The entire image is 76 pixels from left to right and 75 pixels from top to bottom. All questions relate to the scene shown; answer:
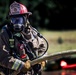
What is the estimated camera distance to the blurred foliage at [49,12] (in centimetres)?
1678

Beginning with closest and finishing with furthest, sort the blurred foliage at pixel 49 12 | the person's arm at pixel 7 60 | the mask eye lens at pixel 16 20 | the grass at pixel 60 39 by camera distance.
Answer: the person's arm at pixel 7 60 < the mask eye lens at pixel 16 20 < the grass at pixel 60 39 < the blurred foliage at pixel 49 12

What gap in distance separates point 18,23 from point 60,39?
32.3 ft

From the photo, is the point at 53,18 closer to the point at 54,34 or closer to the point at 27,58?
the point at 54,34

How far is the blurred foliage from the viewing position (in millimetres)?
16784

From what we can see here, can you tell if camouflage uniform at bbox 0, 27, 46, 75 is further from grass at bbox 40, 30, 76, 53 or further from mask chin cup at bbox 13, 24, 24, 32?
grass at bbox 40, 30, 76, 53

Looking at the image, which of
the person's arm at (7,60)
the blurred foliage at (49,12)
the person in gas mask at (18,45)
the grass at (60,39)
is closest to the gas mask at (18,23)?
the person in gas mask at (18,45)

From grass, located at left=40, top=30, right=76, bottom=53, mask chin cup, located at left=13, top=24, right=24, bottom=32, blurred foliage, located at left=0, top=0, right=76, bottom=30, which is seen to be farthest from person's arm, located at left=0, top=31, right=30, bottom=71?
blurred foliage, located at left=0, top=0, right=76, bottom=30

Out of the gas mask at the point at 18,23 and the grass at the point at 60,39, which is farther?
the grass at the point at 60,39

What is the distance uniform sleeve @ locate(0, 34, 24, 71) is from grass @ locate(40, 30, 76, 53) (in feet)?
24.3

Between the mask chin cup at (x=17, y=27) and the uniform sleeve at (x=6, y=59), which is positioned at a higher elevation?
the mask chin cup at (x=17, y=27)

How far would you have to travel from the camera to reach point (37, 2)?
1753 cm

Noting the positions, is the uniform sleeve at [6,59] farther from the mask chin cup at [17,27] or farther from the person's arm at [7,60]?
the mask chin cup at [17,27]

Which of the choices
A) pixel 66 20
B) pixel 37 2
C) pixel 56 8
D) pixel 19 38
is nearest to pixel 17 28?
pixel 19 38

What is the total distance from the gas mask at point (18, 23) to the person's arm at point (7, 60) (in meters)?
0.17
